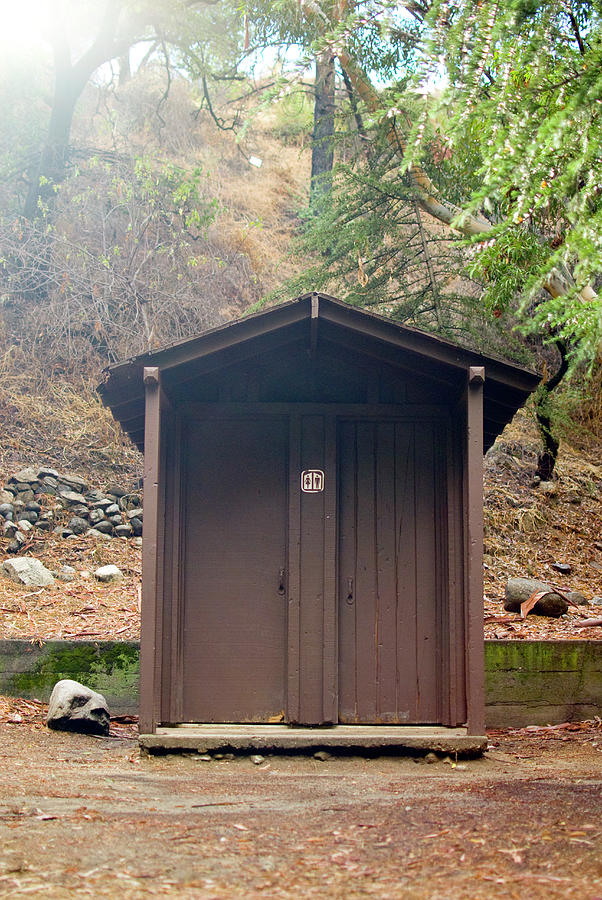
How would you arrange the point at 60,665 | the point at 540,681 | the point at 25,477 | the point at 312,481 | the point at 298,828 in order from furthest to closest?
the point at 25,477 → the point at 60,665 → the point at 540,681 → the point at 312,481 → the point at 298,828

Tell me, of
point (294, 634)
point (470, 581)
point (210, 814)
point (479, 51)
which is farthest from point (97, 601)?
point (479, 51)

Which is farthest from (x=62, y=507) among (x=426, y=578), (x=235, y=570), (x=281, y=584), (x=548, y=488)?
(x=548, y=488)

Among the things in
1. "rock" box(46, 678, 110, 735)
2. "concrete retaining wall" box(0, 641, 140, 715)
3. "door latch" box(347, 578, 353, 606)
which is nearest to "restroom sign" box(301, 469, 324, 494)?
"door latch" box(347, 578, 353, 606)

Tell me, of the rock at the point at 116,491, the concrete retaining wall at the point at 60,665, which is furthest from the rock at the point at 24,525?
the concrete retaining wall at the point at 60,665

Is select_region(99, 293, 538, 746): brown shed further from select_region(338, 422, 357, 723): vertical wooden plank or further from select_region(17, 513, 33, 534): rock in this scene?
select_region(17, 513, 33, 534): rock

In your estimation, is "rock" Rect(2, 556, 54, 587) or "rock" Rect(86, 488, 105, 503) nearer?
"rock" Rect(2, 556, 54, 587)

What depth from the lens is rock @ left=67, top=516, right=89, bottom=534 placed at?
12.2m

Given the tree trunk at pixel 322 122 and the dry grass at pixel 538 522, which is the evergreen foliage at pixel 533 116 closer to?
the dry grass at pixel 538 522

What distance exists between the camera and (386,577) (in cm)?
679

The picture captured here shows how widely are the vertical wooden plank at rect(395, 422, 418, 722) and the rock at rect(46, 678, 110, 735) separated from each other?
2504 millimetres

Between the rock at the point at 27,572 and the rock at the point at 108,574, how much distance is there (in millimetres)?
564

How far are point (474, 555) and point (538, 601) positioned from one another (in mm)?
3579

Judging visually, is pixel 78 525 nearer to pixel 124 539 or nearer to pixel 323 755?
pixel 124 539

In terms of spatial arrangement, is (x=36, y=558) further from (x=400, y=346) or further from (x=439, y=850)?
(x=439, y=850)
